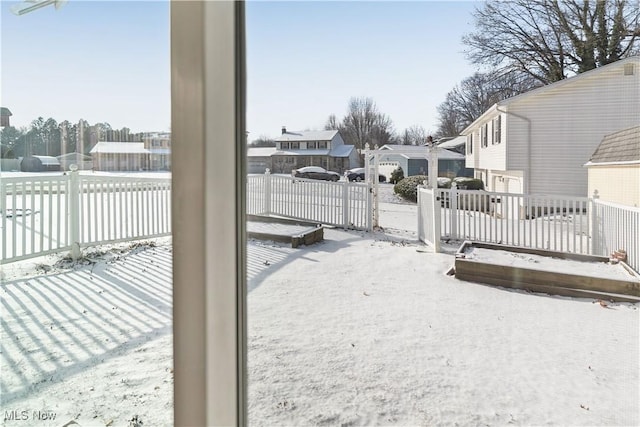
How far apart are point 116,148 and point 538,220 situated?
3.51 feet

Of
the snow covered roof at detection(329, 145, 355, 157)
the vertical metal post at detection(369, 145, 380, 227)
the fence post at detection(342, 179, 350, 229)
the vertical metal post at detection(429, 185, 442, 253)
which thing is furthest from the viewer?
the fence post at detection(342, 179, 350, 229)

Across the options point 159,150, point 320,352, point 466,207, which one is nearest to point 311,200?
point 466,207

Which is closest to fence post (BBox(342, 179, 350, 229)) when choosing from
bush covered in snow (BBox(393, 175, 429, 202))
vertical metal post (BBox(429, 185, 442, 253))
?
bush covered in snow (BBox(393, 175, 429, 202))

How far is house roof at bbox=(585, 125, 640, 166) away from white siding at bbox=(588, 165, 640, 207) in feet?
0.05

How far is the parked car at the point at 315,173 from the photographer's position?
3.50 feet

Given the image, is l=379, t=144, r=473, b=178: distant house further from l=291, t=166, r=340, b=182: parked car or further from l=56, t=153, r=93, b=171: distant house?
l=56, t=153, r=93, b=171: distant house

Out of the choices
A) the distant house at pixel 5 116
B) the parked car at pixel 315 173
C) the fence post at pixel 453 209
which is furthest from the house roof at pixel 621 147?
the distant house at pixel 5 116

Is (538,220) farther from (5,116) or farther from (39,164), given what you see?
(5,116)

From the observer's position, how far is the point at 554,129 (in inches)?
33.9

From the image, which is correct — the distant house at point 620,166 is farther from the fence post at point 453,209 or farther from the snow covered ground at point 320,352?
the fence post at point 453,209

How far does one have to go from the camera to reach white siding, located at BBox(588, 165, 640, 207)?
74 cm

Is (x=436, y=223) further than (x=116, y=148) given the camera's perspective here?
Yes

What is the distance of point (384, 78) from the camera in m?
1.00

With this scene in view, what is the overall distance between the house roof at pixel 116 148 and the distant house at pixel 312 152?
31cm
